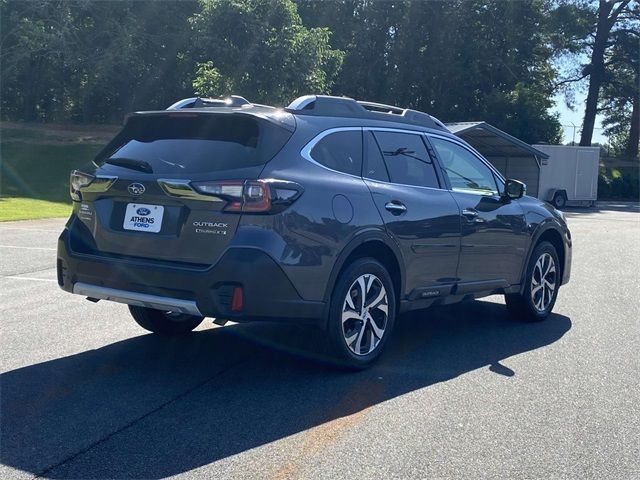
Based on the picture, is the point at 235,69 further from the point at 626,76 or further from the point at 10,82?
the point at 626,76

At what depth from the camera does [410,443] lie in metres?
4.64

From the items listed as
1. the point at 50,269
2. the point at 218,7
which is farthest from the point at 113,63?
the point at 50,269

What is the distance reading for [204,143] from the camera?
5.69m

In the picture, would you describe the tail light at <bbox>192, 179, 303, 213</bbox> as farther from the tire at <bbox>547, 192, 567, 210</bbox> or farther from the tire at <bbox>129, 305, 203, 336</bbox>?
the tire at <bbox>547, 192, 567, 210</bbox>

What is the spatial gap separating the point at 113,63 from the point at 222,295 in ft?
109

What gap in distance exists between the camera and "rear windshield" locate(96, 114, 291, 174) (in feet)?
18.1

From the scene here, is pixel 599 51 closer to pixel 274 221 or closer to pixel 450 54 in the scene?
pixel 450 54

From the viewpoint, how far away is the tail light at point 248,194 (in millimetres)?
5281

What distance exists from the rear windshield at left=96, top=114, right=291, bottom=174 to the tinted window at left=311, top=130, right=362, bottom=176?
331 mm

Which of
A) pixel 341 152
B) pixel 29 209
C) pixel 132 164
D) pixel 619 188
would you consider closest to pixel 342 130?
pixel 341 152

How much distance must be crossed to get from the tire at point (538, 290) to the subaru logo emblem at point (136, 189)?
4.06 metres

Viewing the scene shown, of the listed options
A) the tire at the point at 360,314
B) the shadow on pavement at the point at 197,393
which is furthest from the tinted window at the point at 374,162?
the shadow on pavement at the point at 197,393

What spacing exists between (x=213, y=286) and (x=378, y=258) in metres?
1.56

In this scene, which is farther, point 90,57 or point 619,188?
point 619,188
